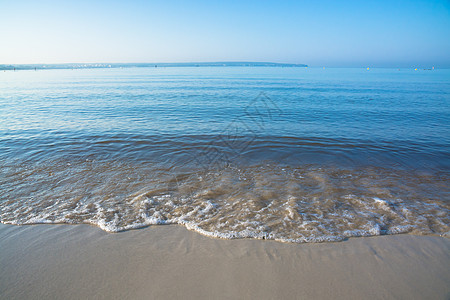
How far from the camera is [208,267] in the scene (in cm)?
375

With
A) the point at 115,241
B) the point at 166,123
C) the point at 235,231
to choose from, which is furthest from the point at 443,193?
the point at 166,123

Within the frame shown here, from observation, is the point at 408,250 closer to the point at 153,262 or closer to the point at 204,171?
the point at 153,262

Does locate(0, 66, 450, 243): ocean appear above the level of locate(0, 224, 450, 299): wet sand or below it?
above

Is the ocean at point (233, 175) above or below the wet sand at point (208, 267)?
above

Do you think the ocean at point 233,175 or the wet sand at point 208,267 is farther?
the ocean at point 233,175

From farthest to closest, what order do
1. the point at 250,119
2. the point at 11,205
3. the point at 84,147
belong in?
the point at 250,119 < the point at 84,147 < the point at 11,205

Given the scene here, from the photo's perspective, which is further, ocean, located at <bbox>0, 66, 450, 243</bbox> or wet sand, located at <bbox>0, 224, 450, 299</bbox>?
ocean, located at <bbox>0, 66, 450, 243</bbox>

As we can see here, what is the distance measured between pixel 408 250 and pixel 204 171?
5964 millimetres

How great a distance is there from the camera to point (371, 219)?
5.21m

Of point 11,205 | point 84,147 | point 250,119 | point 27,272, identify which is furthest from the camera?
point 250,119

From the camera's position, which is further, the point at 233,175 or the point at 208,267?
the point at 233,175

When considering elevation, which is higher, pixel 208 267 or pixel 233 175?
pixel 233 175

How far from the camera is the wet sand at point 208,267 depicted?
332 centimetres

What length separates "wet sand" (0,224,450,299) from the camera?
3.32 meters
